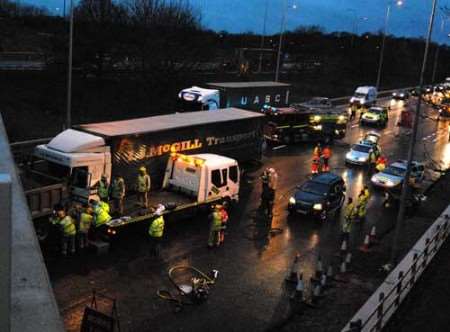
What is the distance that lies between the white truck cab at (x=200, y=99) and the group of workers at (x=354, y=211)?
54.0 feet

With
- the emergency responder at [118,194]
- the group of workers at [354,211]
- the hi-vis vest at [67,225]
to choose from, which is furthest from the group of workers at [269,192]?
the hi-vis vest at [67,225]

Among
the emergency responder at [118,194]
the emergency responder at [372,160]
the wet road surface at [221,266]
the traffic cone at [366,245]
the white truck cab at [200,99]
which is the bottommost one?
the wet road surface at [221,266]

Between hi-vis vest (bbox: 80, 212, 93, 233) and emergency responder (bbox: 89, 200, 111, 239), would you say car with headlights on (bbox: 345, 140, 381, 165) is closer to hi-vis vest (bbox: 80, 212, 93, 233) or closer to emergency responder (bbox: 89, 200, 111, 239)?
emergency responder (bbox: 89, 200, 111, 239)

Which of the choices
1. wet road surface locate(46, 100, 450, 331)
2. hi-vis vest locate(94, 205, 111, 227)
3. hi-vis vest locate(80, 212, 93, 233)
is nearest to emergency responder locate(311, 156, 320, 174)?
wet road surface locate(46, 100, 450, 331)

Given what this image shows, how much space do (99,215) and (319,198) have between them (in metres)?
9.01

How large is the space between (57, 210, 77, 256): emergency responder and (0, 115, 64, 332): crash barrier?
1017 centimetres

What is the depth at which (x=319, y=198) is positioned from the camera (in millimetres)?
22500

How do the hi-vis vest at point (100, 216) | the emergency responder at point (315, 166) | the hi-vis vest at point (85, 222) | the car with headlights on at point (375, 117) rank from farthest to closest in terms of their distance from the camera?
the car with headlights on at point (375, 117) < the emergency responder at point (315, 166) < the hi-vis vest at point (100, 216) < the hi-vis vest at point (85, 222)

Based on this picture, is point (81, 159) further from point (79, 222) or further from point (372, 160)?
point (372, 160)

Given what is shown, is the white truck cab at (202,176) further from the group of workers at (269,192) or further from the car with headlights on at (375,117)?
the car with headlights on at (375,117)

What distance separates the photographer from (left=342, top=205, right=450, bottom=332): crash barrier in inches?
459

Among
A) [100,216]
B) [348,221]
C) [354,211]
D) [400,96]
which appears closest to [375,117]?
[400,96]

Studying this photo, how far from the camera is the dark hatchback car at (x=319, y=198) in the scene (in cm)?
2223

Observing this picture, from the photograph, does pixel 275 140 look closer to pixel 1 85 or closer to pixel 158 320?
pixel 1 85
